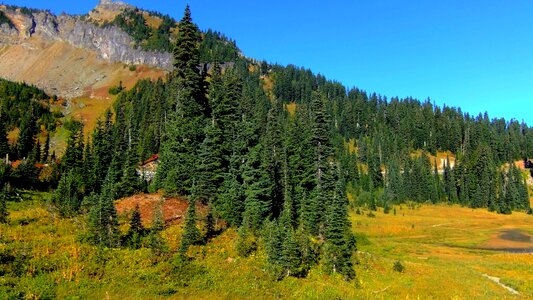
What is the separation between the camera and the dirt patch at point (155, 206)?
36062 millimetres

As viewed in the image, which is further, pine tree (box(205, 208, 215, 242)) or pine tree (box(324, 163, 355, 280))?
pine tree (box(205, 208, 215, 242))

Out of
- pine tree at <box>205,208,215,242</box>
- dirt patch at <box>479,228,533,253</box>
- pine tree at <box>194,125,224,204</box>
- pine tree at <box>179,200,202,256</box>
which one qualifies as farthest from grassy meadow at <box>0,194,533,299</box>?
dirt patch at <box>479,228,533,253</box>

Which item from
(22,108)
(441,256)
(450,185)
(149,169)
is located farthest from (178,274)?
(22,108)

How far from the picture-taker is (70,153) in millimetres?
68188

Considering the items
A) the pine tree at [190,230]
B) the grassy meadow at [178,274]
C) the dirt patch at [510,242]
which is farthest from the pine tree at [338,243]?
the dirt patch at [510,242]

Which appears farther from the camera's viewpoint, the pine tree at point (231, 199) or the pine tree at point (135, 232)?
the pine tree at point (231, 199)

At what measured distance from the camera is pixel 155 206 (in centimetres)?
3784

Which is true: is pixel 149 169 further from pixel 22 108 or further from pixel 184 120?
pixel 22 108

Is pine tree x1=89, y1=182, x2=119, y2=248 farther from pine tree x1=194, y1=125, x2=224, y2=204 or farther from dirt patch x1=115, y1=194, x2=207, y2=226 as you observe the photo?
pine tree x1=194, y1=125, x2=224, y2=204

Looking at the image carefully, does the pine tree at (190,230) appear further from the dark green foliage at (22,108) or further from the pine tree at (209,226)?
the dark green foliage at (22,108)

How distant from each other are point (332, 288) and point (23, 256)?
19511mm

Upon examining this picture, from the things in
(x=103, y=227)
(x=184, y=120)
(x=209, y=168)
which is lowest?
(x=103, y=227)

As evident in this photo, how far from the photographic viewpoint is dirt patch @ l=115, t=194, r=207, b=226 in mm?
36062

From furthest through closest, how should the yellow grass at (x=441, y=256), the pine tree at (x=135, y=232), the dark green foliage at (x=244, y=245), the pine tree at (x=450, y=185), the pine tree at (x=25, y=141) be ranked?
1. the pine tree at (x=450, y=185)
2. the pine tree at (x=25, y=141)
3. the yellow grass at (x=441, y=256)
4. the dark green foliage at (x=244, y=245)
5. the pine tree at (x=135, y=232)
